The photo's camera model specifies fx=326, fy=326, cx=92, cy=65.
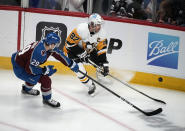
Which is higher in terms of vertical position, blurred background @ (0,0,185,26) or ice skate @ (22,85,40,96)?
A: blurred background @ (0,0,185,26)

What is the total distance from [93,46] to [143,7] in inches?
44.3

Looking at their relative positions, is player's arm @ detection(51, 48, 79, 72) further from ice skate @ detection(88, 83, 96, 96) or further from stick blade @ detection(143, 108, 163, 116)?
stick blade @ detection(143, 108, 163, 116)

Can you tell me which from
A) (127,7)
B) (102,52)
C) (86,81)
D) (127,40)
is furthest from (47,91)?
(127,7)

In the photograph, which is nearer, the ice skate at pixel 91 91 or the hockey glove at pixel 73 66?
the hockey glove at pixel 73 66

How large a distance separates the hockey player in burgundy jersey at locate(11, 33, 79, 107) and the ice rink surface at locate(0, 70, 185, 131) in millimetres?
249

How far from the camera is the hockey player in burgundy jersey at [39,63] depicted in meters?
3.66

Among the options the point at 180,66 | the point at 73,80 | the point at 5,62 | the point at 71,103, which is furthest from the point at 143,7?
the point at 5,62

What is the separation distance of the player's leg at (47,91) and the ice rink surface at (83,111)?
2.6 inches

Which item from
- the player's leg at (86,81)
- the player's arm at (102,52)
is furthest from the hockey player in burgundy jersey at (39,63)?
the player's arm at (102,52)

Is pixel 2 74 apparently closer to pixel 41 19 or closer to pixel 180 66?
pixel 41 19

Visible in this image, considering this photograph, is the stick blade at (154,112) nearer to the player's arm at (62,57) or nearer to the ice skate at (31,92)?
the player's arm at (62,57)

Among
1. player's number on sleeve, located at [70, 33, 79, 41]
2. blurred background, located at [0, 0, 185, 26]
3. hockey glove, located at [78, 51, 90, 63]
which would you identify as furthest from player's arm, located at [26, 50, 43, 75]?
blurred background, located at [0, 0, 185, 26]

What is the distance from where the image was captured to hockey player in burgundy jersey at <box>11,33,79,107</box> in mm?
3660

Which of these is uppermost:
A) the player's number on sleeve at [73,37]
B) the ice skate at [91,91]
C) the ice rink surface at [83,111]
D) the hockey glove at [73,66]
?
the player's number on sleeve at [73,37]
